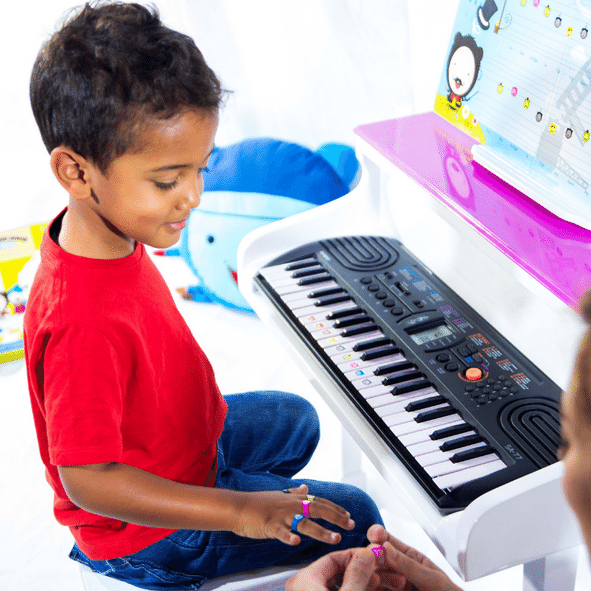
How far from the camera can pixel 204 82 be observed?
961 millimetres

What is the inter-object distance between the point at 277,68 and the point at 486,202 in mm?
1535

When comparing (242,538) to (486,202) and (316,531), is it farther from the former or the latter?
(486,202)

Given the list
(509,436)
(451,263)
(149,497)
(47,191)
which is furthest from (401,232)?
(47,191)

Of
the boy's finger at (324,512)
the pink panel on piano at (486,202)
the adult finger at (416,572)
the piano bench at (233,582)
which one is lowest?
the piano bench at (233,582)

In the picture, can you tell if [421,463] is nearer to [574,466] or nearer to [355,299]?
[355,299]

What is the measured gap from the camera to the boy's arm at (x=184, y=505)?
3.18ft

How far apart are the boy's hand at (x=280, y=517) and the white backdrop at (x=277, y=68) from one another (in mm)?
1414

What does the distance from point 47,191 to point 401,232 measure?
6.02ft

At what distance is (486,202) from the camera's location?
1.28 m

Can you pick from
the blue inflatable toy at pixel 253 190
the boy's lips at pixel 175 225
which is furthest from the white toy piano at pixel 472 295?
the blue inflatable toy at pixel 253 190

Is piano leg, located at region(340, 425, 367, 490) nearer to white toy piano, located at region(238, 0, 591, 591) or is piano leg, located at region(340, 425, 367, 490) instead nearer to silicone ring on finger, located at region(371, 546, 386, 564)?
white toy piano, located at region(238, 0, 591, 591)

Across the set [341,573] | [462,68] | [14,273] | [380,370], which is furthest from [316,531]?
[14,273]

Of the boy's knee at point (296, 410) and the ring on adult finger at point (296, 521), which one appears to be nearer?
the ring on adult finger at point (296, 521)

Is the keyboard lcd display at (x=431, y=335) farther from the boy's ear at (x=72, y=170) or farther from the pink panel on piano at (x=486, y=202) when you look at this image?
the boy's ear at (x=72, y=170)
